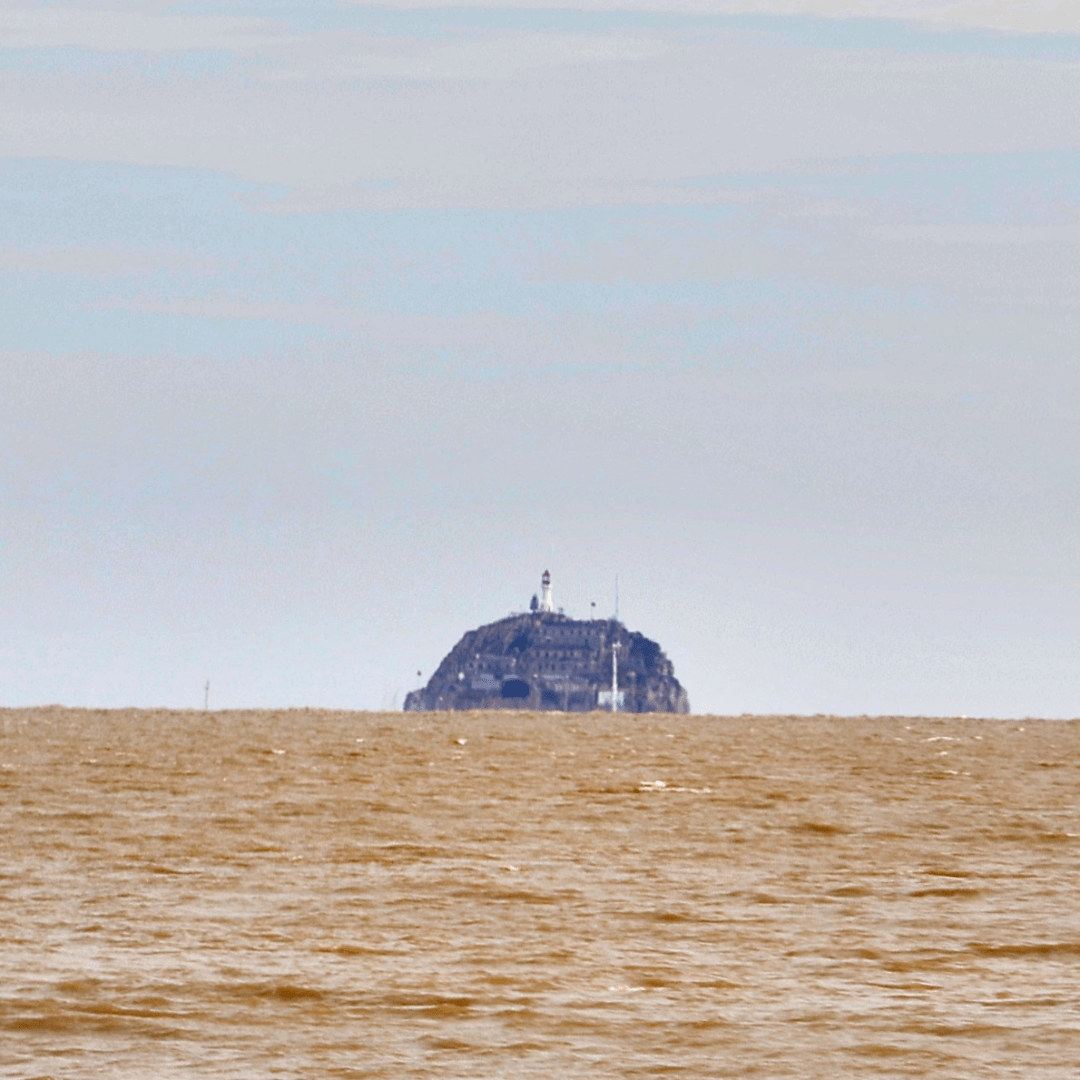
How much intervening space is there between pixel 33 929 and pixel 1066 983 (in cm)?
813

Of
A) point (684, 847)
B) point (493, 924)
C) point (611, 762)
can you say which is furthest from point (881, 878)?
point (611, 762)

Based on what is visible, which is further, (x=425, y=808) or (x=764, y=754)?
(x=764, y=754)

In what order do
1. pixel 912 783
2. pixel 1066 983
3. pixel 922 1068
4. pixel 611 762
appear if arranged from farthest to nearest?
pixel 611 762
pixel 912 783
pixel 1066 983
pixel 922 1068

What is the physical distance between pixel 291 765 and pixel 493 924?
20028 mm

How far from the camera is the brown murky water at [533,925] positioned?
11.3m

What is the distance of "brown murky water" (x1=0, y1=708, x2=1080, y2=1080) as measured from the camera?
37.1 ft

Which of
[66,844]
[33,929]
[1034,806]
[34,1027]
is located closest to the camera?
[34,1027]

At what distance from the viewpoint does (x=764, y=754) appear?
41.2m

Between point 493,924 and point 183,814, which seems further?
point 183,814

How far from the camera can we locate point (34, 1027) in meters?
11.7

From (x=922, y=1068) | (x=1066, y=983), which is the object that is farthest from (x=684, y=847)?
(x=922, y=1068)

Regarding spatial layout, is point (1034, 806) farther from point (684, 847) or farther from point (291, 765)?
point (291, 765)

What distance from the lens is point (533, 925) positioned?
15875mm

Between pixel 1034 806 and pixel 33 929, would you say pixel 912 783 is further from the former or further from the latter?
pixel 33 929
